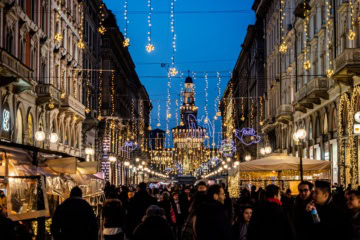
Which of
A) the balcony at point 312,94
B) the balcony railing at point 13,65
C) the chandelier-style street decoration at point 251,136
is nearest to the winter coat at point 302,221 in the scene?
the balcony railing at point 13,65

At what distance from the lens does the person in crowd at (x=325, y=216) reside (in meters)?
8.75

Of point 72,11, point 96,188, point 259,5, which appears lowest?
point 96,188

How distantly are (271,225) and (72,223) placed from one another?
4007 millimetres

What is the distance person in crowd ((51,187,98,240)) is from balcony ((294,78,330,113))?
30.6m

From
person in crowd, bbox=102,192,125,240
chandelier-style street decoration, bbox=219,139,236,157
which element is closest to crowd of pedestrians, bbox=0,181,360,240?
person in crowd, bbox=102,192,125,240

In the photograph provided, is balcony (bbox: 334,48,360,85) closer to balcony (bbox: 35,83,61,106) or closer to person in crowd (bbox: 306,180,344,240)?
balcony (bbox: 35,83,61,106)

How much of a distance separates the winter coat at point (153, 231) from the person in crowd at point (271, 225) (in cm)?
121

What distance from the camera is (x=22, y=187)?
15.6 metres

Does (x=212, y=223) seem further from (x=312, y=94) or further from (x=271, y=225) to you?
(x=312, y=94)

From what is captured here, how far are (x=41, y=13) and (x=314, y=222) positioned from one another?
3558 centimetres

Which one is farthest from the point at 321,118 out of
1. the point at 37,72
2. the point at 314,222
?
the point at 314,222

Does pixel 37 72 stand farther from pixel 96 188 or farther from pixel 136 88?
pixel 136 88

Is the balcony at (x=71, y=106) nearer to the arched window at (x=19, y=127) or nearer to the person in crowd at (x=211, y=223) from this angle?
the arched window at (x=19, y=127)

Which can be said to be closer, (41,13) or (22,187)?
(22,187)
